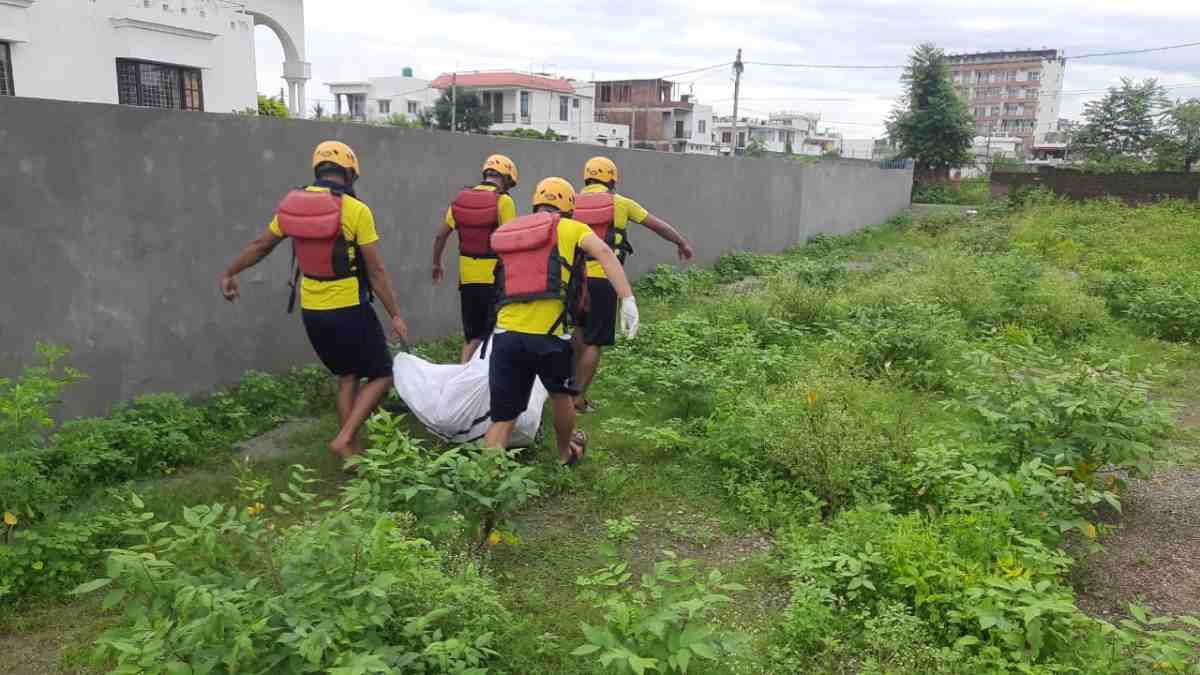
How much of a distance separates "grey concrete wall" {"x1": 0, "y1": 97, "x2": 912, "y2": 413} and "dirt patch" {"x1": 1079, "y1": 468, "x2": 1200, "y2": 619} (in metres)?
5.09

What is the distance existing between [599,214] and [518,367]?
1815 mm

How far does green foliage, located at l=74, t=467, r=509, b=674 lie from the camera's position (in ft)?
7.23

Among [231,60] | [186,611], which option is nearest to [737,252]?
[186,611]

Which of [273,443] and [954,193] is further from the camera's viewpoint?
[954,193]

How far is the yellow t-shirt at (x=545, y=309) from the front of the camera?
4.32 m

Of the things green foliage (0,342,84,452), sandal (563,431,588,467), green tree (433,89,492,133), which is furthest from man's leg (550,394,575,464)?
green tree (433,89,492,133)

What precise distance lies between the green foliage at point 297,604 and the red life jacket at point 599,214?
10.7 feet

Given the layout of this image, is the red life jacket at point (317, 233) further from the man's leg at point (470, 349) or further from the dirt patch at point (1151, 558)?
the dirt patch at point (1151, 558)

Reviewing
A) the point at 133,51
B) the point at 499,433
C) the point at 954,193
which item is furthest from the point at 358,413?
the point at 954,193

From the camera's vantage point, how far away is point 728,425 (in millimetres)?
4957

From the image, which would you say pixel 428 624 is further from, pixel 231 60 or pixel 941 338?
pixel 231 60

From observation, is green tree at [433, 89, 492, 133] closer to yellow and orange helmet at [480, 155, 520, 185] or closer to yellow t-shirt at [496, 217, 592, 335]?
yellow and orange helmet at [480, 155, 520, 185]

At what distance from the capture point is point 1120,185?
73.9 ft

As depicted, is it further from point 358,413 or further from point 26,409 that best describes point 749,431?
point 26,409
